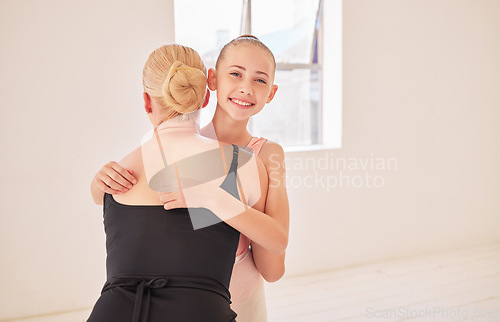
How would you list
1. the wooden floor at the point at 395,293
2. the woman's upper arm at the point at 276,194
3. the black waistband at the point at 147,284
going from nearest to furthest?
the black waistband at the point at 147,284 → the woman's upper arm at the point at 276,194 → the wooden floor at the point at 395,293

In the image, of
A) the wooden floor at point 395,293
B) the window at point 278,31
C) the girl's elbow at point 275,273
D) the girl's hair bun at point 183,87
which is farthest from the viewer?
the window at point 278,31

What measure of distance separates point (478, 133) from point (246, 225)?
330cm

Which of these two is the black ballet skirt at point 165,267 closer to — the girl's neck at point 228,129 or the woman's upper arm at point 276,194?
the woman's upper arm at point 276,194

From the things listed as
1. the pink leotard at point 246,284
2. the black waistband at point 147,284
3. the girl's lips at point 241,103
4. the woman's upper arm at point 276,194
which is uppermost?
the girl's lips at point 241,103

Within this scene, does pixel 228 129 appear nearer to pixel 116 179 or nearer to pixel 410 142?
pixel 116 179

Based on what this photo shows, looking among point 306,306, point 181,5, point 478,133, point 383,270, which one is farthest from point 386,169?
point 181,5

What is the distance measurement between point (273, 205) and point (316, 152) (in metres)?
1.88

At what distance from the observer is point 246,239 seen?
1.36 metres

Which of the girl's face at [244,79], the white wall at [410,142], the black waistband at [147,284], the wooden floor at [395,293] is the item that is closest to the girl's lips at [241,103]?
the girl's face at [244,79]

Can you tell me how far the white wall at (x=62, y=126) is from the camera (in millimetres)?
2285

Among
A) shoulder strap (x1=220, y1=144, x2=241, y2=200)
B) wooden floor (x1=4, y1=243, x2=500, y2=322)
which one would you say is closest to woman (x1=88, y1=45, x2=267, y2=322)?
shoulder strap (x1=220, y1=144, x2=241, y2=200)

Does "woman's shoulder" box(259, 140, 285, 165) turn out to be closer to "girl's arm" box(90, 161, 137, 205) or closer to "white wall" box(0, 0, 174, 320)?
"girl's arm" box(90, 161, 137, 205)

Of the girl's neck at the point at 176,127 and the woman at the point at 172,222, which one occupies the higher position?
the girl's neck at the point at 176,127

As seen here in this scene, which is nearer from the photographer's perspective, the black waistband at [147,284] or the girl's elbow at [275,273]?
the black waistband at [147,284]
